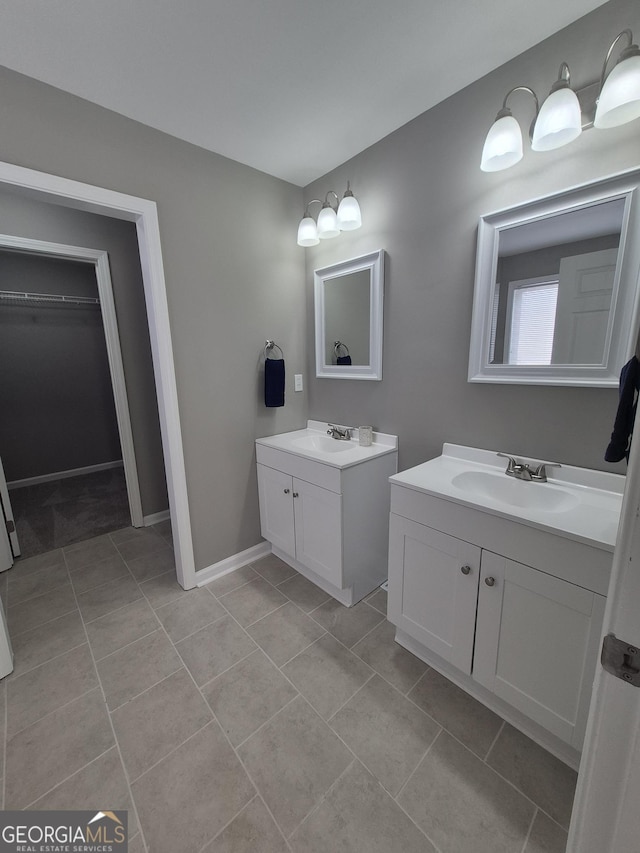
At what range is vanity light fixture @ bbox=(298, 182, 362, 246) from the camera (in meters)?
1.83

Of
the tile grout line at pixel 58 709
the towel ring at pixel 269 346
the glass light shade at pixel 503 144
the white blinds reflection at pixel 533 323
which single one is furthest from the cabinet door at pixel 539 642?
the towel ring at pixel 269 346

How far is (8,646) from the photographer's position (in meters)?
1.49

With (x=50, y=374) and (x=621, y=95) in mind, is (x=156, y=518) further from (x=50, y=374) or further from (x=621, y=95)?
(x=621, y=95)

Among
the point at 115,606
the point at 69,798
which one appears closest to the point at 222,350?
the point at 115,606

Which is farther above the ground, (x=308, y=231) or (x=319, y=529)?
(x=308, y=231)

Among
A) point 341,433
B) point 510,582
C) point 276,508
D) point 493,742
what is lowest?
point 493,742

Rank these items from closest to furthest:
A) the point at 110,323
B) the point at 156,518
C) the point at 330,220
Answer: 1. the point at 330,220
2. the point at 110,323
3. the point at 156,518

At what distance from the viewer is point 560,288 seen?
1309 mm

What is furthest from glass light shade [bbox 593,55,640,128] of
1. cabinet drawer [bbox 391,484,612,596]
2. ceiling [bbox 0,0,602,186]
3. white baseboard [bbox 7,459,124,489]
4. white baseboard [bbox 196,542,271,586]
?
white baseboard [bbox 7,459,124,489]

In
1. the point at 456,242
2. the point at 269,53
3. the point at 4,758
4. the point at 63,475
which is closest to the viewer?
the point at 4,758

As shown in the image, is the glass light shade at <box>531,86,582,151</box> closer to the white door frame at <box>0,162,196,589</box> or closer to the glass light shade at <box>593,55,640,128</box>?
the glass light shade at <box>593,55,640,128</box>

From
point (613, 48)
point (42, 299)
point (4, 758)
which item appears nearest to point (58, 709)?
point (4, 758)

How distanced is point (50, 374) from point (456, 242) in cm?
415

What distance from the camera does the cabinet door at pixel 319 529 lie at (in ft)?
5.68
